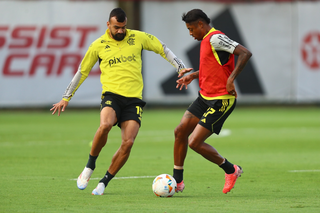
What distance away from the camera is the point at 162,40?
26344 millimetres

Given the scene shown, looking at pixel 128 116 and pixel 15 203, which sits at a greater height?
pixel 128 116

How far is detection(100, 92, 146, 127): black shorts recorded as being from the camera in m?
7.73

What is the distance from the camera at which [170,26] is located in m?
26.5

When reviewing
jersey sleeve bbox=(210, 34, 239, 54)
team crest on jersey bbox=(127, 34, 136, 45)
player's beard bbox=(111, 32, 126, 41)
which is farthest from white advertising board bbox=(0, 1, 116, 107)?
jersey sleeve bbox=(210, 34, 239, 54)

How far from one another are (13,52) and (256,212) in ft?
66.8

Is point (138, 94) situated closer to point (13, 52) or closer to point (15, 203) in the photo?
point (15, 203)

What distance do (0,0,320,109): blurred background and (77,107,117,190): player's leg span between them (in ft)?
58.9

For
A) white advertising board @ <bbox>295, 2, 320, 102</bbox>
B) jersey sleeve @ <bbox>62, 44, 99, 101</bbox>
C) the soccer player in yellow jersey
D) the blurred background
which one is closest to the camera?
the soccer player in yellow jersey

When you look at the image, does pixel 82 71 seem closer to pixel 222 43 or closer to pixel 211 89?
pixel 211 89

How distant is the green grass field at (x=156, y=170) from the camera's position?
664 centimetres

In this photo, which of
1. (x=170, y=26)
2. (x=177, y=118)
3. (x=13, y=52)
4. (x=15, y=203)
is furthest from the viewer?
(x=170, y=26)

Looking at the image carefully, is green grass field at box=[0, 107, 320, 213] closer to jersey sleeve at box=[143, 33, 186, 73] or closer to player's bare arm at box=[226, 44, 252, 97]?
player's bare arm at box=[226, 44, 252, 97]

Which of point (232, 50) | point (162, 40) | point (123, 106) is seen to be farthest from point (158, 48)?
point (162, 40)

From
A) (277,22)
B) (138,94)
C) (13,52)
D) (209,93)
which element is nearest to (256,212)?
(209,93)
